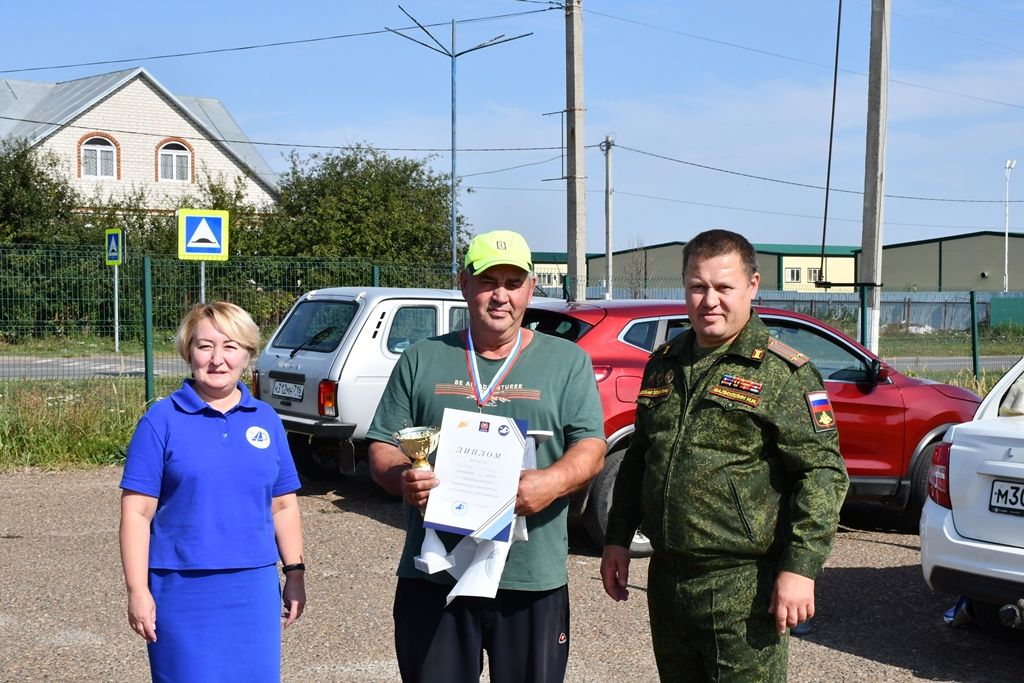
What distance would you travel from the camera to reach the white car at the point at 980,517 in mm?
5094

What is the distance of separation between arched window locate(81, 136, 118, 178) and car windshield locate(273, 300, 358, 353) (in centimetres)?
3740

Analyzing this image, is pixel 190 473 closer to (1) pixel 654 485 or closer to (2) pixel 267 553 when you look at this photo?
(2) pixel 267 553

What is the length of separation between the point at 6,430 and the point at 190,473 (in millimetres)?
8866

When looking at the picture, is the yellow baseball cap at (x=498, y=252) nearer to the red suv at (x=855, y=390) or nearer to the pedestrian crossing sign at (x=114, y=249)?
the red suv at (x=855, y=390)

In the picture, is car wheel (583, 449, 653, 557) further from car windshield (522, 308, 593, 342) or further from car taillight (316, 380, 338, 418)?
car taillight (316, 380, 338, 418)

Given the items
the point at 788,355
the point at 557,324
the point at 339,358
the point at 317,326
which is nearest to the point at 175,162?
the point at 317,326

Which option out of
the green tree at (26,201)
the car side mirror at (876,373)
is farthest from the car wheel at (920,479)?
the green tree at (26,201)

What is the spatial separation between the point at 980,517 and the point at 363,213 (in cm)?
3302

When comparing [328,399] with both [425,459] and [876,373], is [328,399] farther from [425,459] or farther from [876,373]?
[425,459]

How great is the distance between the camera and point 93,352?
12.0 m

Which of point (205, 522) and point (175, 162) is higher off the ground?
point (175, 162)

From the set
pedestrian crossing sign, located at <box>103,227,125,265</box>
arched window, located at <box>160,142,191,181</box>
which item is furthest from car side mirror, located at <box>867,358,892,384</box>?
arched window, located at <box>160,142,191,181</box>

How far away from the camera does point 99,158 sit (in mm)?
44406

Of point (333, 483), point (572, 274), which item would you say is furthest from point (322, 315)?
point (572, 274)
